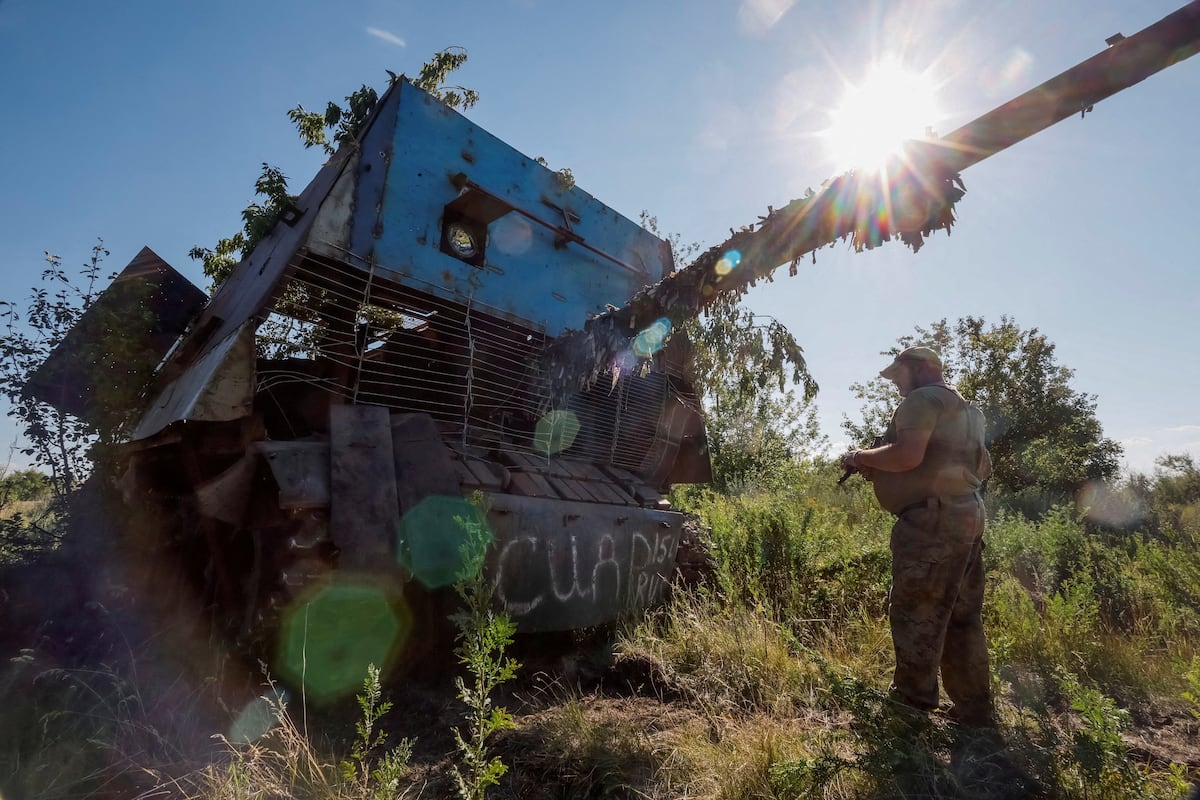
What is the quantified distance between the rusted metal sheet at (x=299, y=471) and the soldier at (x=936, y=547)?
3.37 m

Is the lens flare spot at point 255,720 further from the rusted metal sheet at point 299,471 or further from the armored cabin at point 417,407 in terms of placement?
the rusted metal sheet at point 299,471

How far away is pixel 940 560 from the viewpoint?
3.14m

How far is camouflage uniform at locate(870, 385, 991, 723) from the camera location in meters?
3.13

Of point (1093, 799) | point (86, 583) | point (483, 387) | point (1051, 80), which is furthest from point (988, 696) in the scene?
point (86, 583)

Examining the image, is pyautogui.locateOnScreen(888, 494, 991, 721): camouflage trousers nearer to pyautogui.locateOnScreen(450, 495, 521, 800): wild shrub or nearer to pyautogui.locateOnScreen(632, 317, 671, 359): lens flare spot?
pyautogui.locateOnScreen(450, 495, 521, 800): wild shrub

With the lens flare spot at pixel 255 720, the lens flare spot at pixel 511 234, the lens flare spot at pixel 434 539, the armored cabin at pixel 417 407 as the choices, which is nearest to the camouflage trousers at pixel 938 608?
the armored cabin at pixel 417 407

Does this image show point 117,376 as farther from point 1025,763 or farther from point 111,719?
point 1025,763

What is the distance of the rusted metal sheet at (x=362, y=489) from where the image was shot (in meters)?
3.65

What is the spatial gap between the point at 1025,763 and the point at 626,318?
13.7 ft

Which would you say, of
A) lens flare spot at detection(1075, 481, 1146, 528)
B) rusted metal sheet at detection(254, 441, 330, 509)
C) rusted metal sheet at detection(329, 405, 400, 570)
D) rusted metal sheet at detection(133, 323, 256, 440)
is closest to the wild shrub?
rusted metal sheet at detection(329, 405, 400, 570)

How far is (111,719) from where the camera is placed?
306cm

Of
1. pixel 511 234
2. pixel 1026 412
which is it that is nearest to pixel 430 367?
pixel 511 234

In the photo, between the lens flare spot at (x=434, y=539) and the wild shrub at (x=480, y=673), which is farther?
the lens flare spot at (x=434, y=539)

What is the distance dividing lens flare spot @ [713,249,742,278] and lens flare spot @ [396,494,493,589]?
285 centimetres
